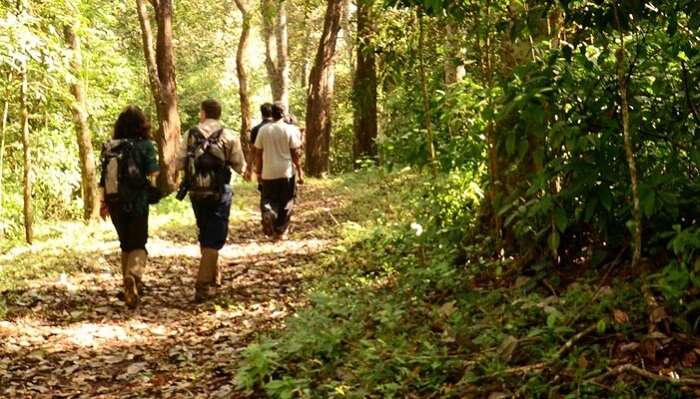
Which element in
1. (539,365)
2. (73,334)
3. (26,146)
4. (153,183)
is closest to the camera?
(539,365)

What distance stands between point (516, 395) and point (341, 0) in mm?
17529

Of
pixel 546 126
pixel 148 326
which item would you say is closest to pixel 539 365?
pixel 546 126

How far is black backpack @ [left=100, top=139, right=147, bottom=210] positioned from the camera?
7.96 meters

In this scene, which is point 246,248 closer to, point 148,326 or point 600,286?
point 148,326

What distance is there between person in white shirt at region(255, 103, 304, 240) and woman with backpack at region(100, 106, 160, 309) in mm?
3346

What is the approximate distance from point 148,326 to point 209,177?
1732 mm

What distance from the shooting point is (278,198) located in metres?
11.7

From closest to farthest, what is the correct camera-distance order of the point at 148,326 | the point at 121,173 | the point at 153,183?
the point at 148,326
the point at 121,173
the point at 153,183

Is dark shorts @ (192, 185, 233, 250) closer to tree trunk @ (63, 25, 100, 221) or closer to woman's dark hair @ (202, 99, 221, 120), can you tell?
woman's dark hair @ (202, 99, 221, 120)

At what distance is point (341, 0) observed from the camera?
2039cm

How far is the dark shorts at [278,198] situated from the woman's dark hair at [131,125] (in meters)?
3.62

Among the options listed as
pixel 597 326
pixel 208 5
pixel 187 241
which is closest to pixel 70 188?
pixel 187 241

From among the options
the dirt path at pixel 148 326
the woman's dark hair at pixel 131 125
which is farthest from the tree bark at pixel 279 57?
the woman's dark hair at pixel 131 125

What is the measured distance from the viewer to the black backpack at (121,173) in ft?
26.1
